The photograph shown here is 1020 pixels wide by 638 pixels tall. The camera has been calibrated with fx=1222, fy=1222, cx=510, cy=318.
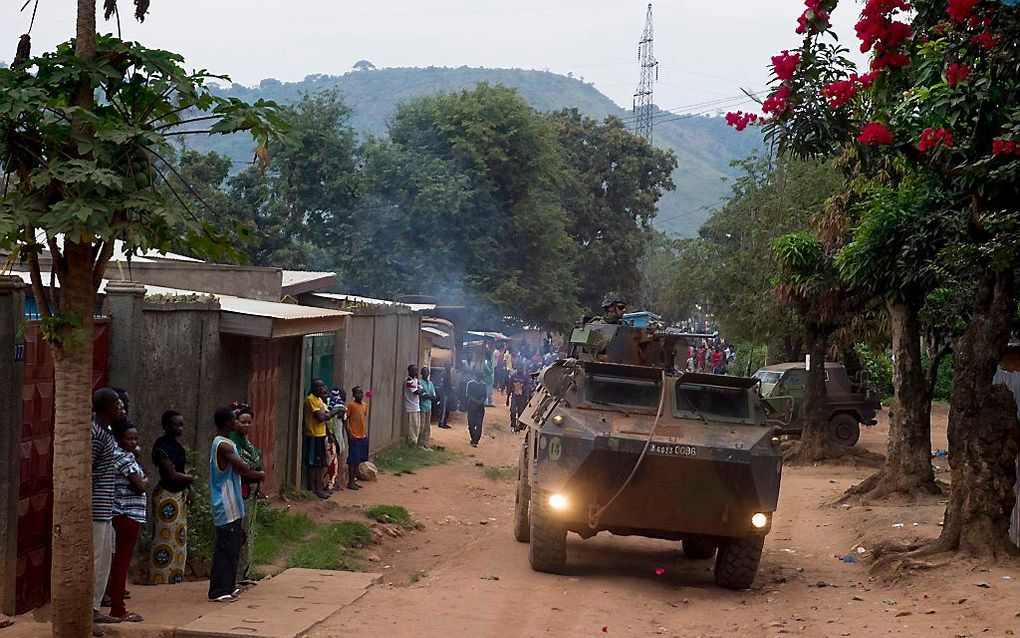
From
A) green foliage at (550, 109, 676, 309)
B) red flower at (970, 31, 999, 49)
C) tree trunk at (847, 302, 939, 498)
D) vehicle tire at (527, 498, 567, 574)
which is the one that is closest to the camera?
red flower at (970, 31, 999, 49)

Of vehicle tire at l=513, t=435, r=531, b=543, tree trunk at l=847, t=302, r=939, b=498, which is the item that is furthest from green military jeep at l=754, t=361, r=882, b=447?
vehicle tire at l=513, t=435, r=531, b=543

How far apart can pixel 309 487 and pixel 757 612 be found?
745 cm

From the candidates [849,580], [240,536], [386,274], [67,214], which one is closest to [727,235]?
[386,274]

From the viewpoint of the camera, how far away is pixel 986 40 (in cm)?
984

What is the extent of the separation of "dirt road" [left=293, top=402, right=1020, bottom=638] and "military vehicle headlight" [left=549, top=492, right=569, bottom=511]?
2.19ft

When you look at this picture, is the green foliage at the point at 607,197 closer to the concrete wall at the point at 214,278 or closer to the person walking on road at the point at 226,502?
the concrete wall at the point at 214,278

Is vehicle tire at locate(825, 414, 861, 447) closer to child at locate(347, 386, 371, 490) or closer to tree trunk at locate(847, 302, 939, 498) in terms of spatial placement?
tree trunk at locate(847, 302, 939, 498)

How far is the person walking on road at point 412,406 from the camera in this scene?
22609 mm

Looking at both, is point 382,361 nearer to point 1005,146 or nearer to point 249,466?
point 249,466

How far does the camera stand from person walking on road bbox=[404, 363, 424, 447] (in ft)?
74.2

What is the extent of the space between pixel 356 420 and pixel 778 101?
28.3ft

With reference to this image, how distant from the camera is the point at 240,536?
9117 millimetres

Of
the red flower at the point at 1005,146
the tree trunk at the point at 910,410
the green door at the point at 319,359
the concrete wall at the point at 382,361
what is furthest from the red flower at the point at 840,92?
the concrete wall at the point at 382,361

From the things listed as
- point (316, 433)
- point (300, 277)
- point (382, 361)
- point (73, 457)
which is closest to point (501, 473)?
point (382, 361)
